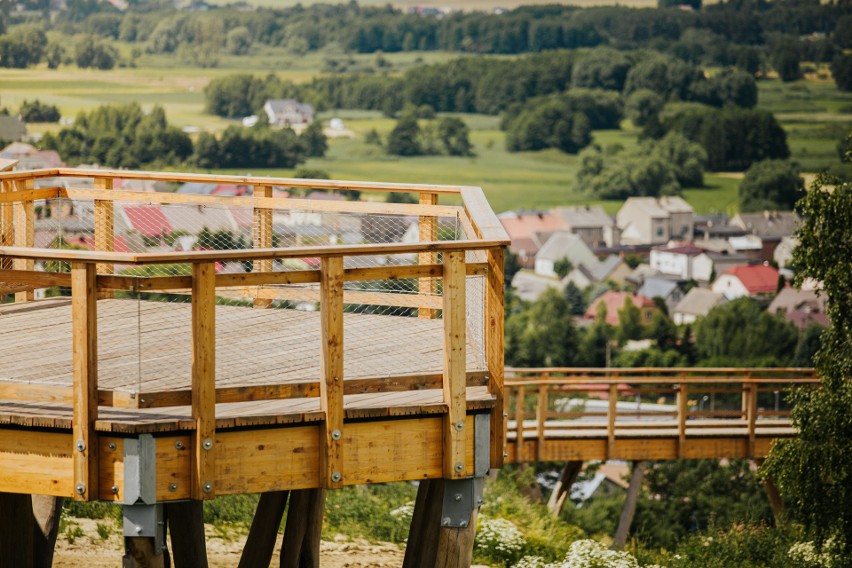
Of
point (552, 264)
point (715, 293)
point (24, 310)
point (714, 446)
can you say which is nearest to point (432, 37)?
point (552, 264)

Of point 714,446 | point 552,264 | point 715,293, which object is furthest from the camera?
point 552,264

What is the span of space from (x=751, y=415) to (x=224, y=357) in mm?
10359

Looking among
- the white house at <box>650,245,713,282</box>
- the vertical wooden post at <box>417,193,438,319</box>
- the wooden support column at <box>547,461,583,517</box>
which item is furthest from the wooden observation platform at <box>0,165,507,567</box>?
the white house at <box>650,245,713,282</box>

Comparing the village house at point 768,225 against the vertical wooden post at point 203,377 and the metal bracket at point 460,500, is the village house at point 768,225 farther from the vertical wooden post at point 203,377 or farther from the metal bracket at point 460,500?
the vertical wooden post at point 203,377

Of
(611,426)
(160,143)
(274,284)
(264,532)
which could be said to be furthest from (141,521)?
(160,143)

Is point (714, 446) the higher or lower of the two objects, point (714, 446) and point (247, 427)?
the lower

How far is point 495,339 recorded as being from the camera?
212 inches

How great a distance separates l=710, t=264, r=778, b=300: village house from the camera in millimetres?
92688

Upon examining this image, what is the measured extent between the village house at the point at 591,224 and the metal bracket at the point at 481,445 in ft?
331

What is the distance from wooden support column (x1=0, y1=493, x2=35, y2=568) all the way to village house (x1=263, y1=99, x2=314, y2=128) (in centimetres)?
9916

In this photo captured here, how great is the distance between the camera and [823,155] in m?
108

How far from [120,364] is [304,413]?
1.01m

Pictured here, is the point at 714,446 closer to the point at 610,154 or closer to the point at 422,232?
the point at 422,232

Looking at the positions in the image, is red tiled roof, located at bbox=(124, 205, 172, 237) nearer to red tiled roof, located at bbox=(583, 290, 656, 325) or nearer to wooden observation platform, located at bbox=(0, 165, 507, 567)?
wooden observation platform, located at bbox=(0, 165, 507, 567)
